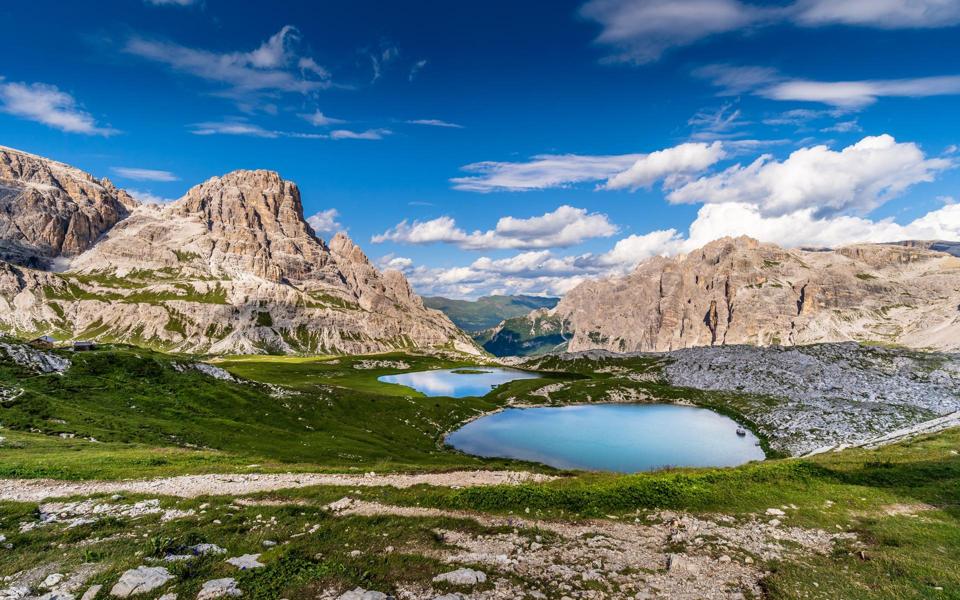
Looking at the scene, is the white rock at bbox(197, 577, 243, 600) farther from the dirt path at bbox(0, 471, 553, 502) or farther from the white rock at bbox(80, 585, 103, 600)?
the dirt path at bbox(0, 471, 553, 502)

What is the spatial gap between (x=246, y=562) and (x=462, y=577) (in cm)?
728

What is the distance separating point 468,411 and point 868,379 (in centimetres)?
11545

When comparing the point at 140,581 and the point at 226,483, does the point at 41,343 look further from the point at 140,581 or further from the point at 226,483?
the point at 140,581

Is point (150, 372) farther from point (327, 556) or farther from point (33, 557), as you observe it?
point (327, 556)

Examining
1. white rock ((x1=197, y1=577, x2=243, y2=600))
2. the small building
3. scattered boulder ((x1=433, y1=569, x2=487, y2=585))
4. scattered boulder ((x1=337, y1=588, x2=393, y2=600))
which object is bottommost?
scattered boulder ((x1=433, y1=569, x2=487, y2=585))

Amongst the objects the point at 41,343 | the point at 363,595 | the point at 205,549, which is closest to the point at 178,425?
the point at 205,549

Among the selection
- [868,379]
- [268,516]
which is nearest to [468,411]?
[268,516]

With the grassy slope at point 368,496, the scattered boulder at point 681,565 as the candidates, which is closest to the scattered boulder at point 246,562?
the grassy slope at point 368,496

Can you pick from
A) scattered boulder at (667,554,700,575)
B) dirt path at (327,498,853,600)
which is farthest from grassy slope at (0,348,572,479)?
scattered boulder at (667,554,700,575)

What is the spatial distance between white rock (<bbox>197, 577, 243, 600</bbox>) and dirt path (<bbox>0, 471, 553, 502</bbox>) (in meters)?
12.4

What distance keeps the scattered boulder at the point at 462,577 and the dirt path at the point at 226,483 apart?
1306 centimetres

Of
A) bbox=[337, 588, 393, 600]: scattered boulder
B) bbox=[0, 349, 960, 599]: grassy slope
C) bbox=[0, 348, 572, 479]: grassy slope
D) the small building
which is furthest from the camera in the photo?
the small building

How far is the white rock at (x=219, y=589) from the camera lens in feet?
40.6

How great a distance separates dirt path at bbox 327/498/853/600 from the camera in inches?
572
